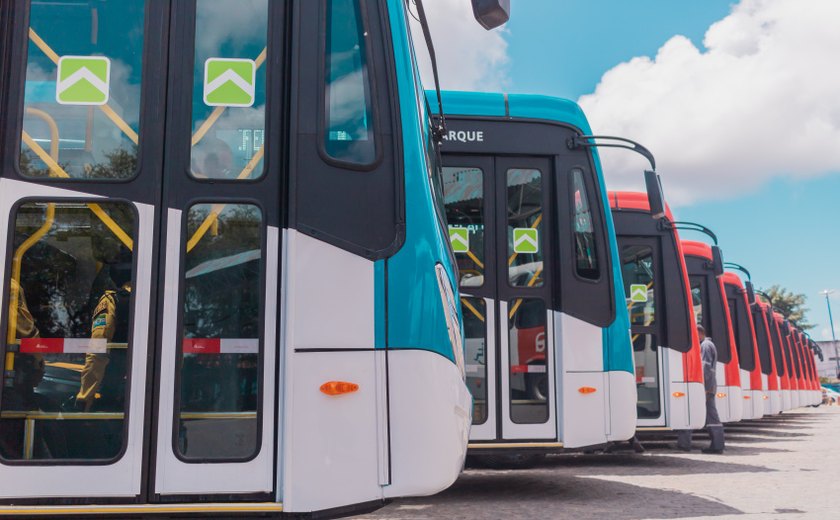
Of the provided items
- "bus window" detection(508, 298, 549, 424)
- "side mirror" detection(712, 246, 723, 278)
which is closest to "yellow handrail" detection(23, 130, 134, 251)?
"bus window" detection(508, 298, 549, 424)

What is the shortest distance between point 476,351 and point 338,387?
4314 millimetres

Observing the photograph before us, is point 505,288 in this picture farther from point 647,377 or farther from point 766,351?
point 766,351

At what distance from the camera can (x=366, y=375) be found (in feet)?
13.6

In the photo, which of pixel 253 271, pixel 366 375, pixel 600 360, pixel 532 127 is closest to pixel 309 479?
pixel 366 375

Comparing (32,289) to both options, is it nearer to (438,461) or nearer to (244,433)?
(244,433)

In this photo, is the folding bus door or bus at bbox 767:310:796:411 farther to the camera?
bus at bbox 767:310:796:411

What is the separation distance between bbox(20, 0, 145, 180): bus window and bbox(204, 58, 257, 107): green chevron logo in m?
0.34

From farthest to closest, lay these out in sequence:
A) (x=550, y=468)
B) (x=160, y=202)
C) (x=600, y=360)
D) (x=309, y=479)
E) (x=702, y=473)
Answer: (x=550, y=468), (x=702, y=473), (x=600, y=360), (x=160, y=202), (x=309, y=479)

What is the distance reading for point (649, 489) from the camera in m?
9.15

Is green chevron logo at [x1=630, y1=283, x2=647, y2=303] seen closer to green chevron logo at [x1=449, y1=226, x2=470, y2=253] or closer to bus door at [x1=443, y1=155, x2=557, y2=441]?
bus door at [x1=443, y1=155, x2=557, y2=441]

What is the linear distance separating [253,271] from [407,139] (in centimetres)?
100

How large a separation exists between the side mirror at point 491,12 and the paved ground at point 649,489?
3.61m

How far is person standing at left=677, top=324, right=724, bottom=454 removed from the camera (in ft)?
43.5

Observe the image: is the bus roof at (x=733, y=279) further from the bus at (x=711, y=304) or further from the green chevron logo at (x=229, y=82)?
the green chevron logo at (x=229, y=82)
